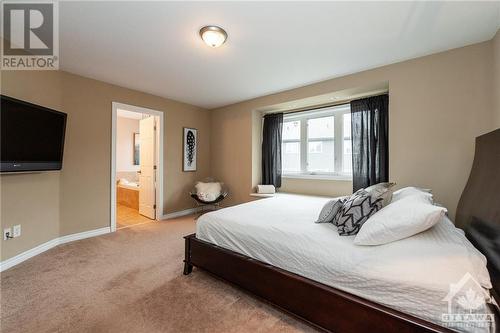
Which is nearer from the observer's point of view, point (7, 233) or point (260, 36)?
point (260, 36)

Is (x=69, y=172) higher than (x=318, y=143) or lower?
lower

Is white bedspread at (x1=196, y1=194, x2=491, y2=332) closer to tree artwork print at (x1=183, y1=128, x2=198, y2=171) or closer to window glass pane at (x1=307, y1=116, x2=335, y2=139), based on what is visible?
window glass pane at (x1=307, y1=116, x2=335, y2=139)

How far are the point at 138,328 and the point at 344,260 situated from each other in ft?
5.09

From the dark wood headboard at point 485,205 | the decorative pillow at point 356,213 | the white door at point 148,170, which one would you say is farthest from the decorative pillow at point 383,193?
the white door at point 148,170

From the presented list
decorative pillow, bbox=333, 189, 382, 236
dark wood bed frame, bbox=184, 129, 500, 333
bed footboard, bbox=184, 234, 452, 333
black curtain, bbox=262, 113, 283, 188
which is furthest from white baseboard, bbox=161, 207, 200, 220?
decorative pillow, bbox=333, 189, 382, 236

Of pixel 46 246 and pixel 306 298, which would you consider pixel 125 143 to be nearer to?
pixel 46 246

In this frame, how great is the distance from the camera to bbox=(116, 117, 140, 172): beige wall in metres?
6.34

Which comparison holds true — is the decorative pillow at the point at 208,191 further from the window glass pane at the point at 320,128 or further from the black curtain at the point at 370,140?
the black curtain at the point at 370,140

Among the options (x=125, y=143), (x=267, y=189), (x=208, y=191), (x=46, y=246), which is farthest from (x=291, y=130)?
(x=125, y=143)

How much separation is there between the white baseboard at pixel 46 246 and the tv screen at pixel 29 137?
1.06 m

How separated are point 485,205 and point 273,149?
10.6 ft

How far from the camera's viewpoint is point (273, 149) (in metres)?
4.47

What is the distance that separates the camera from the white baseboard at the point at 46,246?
2.35m

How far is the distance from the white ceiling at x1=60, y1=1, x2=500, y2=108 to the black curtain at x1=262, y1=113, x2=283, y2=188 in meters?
1.24
